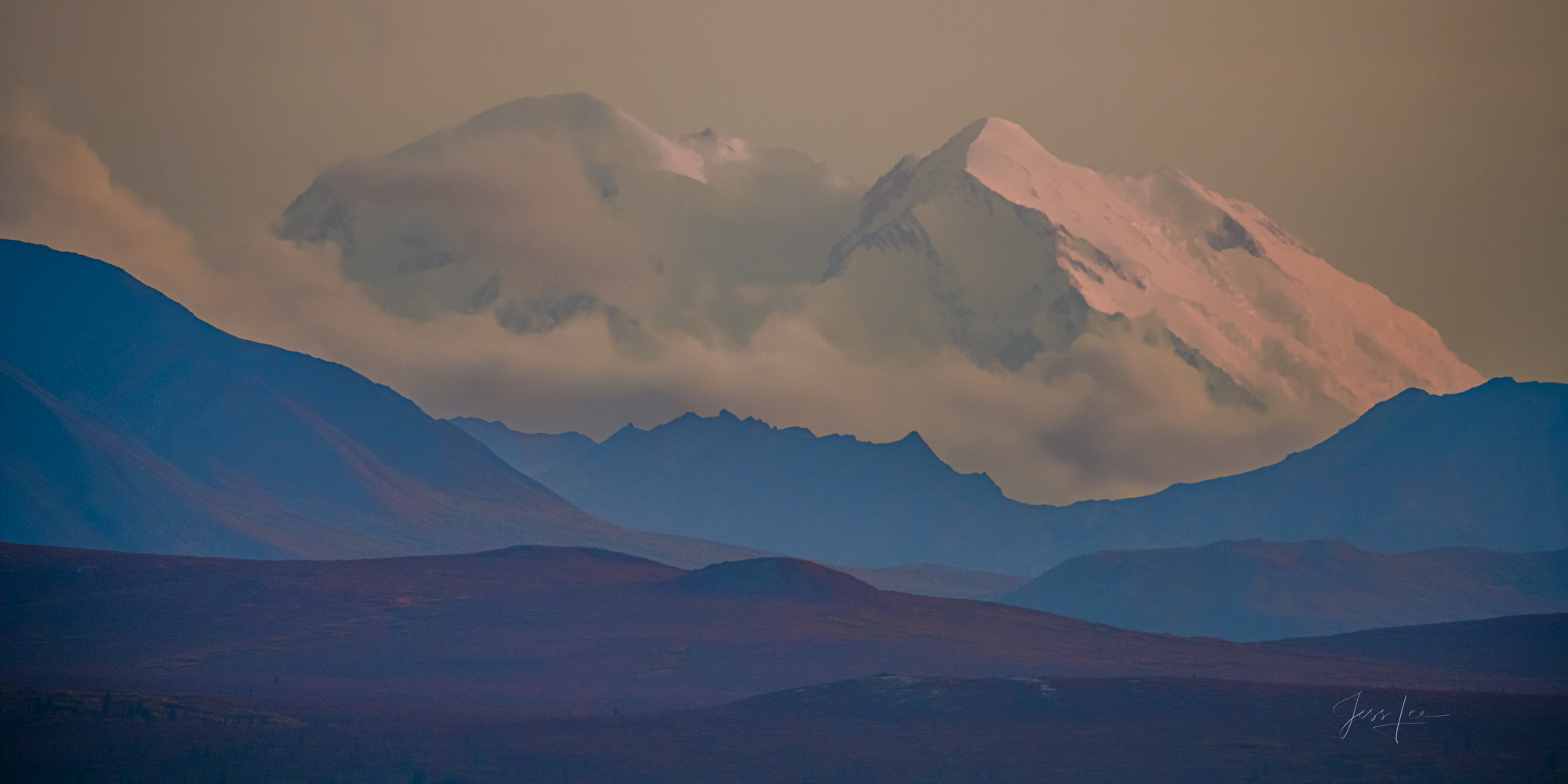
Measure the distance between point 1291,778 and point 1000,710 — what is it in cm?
2029

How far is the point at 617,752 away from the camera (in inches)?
3275

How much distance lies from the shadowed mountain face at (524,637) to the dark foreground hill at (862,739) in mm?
15667

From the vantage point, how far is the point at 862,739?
8719cm

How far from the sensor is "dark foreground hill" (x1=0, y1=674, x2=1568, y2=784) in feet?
252

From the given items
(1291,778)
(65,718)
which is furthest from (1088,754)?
(65,718)
